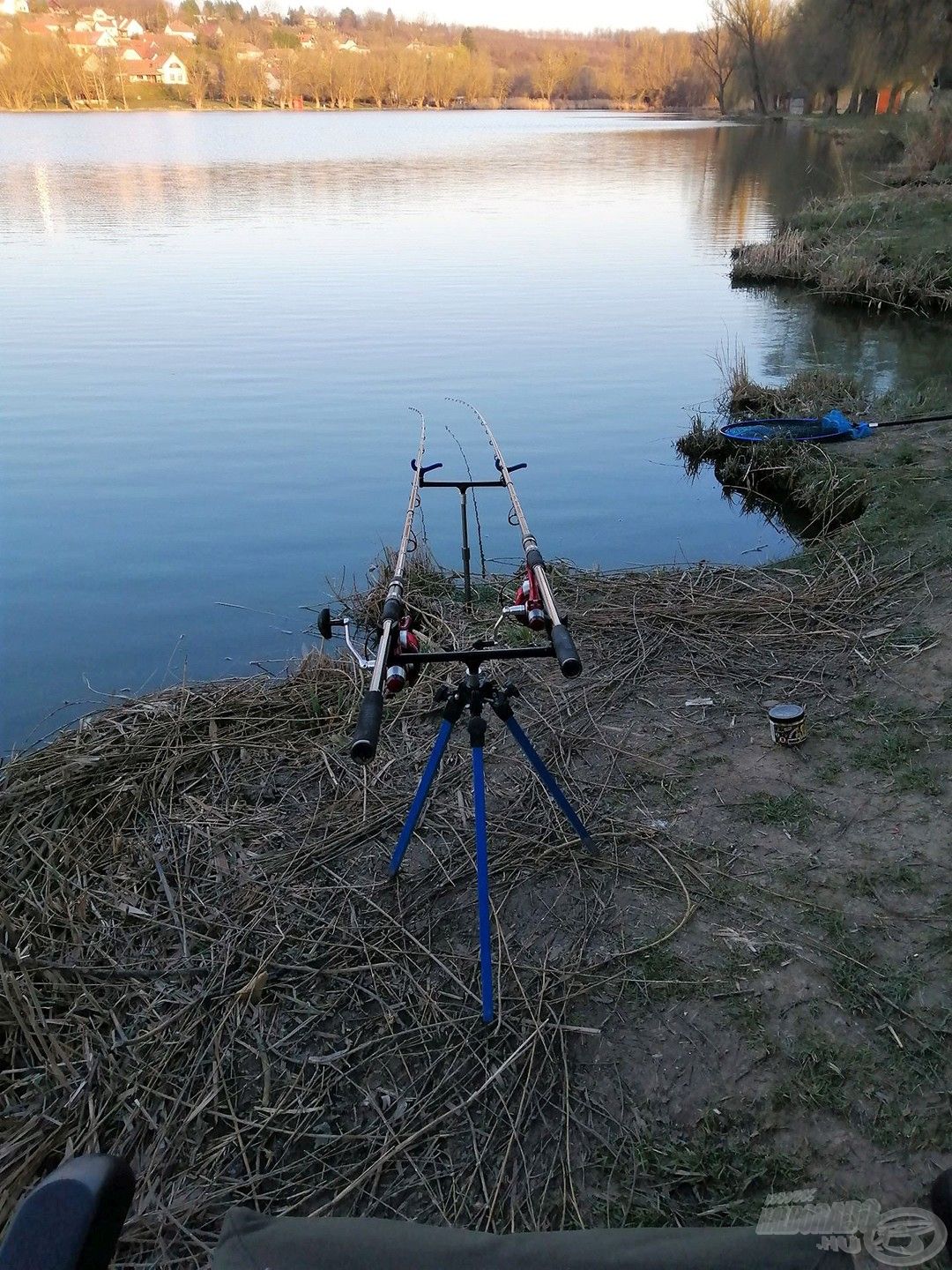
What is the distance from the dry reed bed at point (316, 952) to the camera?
8.21 ft

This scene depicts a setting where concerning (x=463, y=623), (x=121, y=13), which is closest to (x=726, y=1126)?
(x=463, y=623)

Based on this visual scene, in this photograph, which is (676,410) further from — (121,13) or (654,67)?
(121,13)

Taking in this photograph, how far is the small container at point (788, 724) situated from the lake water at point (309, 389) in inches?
150

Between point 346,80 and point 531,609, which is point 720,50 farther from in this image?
point 531,609

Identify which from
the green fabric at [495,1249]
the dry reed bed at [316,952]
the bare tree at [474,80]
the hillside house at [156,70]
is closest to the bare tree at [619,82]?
the bare tree at [474,80]

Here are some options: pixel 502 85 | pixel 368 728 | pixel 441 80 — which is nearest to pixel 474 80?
pixel 441 80

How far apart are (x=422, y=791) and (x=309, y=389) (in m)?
10.5

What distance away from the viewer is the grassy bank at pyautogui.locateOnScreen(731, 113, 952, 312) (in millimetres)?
15133

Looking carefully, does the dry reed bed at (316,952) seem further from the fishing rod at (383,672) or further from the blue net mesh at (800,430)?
the blue net mesh at (800,430)

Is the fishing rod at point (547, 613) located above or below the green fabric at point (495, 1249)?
above

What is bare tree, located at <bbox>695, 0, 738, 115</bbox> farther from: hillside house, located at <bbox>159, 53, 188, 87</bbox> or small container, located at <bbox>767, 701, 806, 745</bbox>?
small container, located at <bbox>767, 701, 806, 745</bbox>

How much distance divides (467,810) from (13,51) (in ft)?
339

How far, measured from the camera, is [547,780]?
3150 millimetres

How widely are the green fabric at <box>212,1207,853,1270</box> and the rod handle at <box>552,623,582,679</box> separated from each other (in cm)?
122
